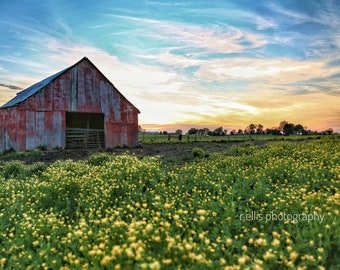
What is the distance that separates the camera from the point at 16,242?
480cm

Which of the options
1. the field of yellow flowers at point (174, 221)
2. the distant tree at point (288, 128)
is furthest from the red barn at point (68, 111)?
the distant tree at point (288, 128)

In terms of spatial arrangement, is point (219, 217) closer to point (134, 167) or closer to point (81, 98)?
point (134, 167)

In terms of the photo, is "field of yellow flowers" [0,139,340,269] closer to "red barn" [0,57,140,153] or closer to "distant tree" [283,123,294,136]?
"red barn" [0,57,140,153]

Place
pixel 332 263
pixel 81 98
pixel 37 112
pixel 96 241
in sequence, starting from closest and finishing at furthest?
pixel 332 263 → pixel 96 241 → pixel 37 112 → pixel 81 98

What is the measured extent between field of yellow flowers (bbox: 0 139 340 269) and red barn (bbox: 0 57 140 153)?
1373cm

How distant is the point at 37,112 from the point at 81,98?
141 inches

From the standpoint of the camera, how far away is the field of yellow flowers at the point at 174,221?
3303 millimetres

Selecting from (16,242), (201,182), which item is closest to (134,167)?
(201,182)

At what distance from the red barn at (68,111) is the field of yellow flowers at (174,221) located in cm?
1373

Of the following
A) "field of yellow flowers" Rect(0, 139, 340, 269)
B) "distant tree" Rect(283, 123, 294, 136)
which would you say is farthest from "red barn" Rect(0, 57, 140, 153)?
"distant tree" Rect(283, 123, 294, 136)

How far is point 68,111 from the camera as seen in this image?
23641mm

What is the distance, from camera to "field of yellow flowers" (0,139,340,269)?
3303 millimetres

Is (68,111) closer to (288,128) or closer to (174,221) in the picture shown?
(174,221)

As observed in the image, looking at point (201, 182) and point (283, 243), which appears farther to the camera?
point (201, 182)
